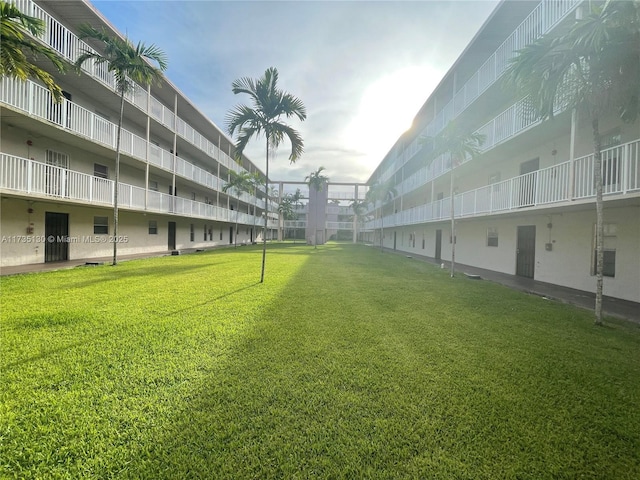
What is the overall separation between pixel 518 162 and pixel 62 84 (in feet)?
66.6

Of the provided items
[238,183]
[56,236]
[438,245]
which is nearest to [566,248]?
[438,245]

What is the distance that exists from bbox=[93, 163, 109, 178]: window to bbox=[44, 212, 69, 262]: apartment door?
2.60 meters

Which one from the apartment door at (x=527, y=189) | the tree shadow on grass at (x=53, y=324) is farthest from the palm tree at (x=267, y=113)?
the apartment door at (x=527, y=189)

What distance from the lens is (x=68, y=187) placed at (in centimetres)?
1052

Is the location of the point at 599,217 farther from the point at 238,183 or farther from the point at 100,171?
the point at 238,183

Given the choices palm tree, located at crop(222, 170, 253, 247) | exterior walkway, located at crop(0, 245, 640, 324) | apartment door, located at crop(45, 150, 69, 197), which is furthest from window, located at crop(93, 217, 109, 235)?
palm tree, located at crop(222, 170, 253, 247)

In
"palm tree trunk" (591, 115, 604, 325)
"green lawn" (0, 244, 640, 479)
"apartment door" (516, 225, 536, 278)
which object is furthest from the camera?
"apartment door" (516, 225, 536, 278)

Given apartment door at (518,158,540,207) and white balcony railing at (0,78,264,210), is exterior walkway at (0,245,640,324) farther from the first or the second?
white balcony railing at (0,78,264,210)

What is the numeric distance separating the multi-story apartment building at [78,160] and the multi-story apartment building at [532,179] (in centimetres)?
1617

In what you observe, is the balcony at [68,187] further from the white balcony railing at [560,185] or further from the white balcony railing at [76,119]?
the white balcony railing at [560,185]

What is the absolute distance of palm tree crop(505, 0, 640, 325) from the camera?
502cm

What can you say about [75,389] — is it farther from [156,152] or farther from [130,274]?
[156,152]

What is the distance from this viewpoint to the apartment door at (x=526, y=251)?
11289mm

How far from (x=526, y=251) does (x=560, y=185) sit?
15.6 ft
